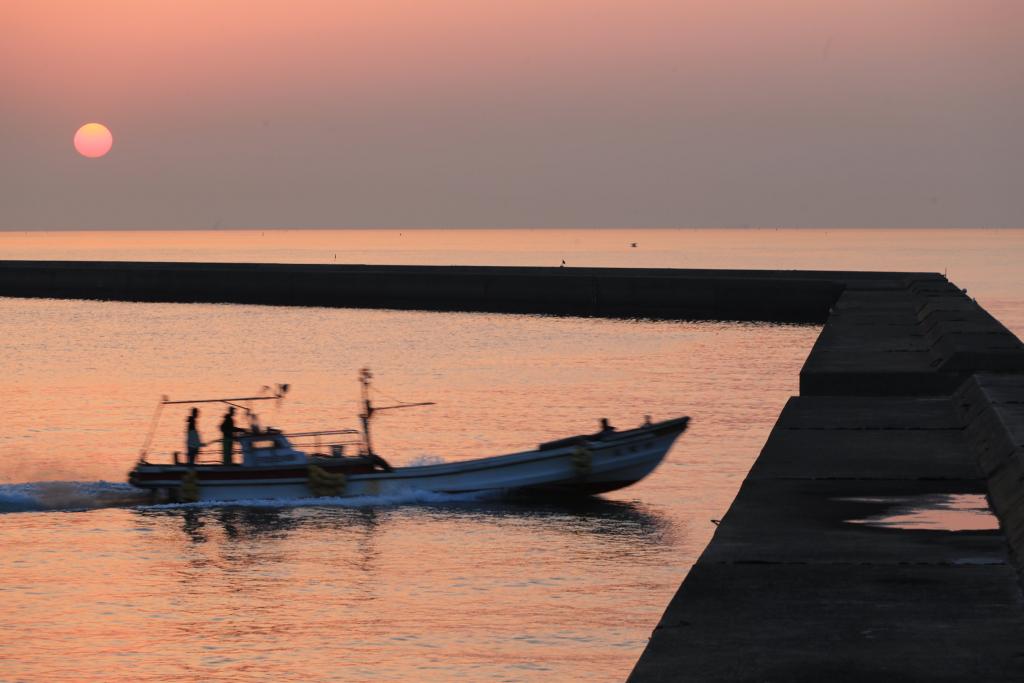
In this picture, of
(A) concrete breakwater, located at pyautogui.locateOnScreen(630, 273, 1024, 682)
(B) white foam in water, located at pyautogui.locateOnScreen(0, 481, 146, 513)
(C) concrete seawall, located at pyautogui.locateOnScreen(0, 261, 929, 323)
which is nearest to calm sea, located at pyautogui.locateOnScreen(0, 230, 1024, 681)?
(B) white foam in water, located at pyautogui.locateOnScreen(0, 481, 146, 513)

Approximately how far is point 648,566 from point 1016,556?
1045 centimetres

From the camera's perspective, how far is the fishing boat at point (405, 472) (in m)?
30.5

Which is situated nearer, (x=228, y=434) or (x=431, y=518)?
(x=431, y=518)

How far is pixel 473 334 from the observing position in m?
83.1

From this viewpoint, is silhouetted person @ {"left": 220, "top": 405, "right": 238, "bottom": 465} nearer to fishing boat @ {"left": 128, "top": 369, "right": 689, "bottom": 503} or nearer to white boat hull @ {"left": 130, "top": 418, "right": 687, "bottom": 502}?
fishing boat @ {"left": 128, "top": 369, "right": 689, "bottom": 503}

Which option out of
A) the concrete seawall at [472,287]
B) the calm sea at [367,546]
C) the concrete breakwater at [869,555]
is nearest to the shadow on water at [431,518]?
the calm sea at [367,546]

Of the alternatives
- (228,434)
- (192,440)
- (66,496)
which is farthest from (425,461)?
(66,496)

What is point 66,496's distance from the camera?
3222 cm

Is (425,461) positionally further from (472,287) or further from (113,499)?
(472,287)

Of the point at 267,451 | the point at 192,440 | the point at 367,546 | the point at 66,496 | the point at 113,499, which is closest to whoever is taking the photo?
the point at 367,546

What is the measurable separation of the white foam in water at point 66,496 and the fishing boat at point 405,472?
84 cm

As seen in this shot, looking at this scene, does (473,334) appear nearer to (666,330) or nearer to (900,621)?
(666,330)

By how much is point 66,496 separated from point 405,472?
302 inches

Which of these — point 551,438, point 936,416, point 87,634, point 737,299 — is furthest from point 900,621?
point 737,299
